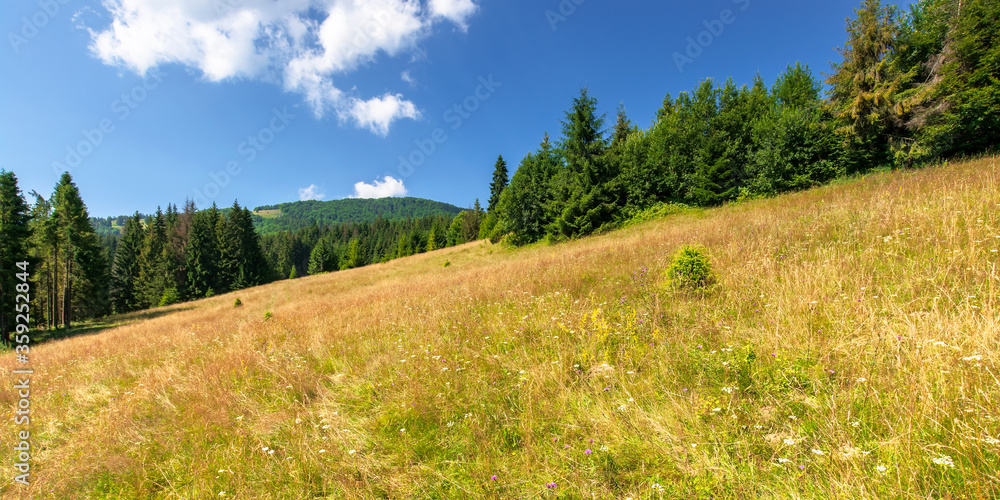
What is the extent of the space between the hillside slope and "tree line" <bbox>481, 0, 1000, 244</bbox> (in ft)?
55.2

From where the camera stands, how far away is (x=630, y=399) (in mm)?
2580

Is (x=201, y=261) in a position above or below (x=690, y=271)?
above

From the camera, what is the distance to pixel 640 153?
24766 mm

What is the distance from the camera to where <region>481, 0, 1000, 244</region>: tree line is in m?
16.3

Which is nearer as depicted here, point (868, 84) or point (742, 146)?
point (868, 84)

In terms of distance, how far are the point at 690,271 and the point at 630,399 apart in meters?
3.22

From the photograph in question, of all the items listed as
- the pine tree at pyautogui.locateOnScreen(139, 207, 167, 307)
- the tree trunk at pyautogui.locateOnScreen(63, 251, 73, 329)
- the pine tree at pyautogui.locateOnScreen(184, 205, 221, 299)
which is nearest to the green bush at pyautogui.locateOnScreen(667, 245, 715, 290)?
the tree trunk at pyautogui.locateOnScreen(63, 251, 73, 329)

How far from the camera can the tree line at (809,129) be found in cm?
1631

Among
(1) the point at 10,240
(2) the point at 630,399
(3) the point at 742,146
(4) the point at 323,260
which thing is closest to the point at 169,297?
(1) the point at 10,240

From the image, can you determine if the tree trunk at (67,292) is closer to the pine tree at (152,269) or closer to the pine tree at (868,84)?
the pine tree at (152,269)

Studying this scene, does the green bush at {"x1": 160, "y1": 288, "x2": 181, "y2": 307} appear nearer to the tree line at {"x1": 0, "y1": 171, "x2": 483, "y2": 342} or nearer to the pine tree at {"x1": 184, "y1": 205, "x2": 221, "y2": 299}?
the tree line at {"x1": 0, "y1": 171, "x2": 483, "y2": 342}

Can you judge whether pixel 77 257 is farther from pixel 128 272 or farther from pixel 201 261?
pixel 128 272

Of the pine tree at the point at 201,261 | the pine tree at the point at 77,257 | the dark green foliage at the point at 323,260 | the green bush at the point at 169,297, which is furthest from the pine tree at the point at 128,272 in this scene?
the dark green foliage at the point at 323,260

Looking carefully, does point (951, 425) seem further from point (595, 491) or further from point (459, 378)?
point (459, 378)
